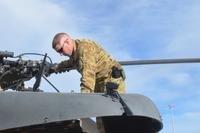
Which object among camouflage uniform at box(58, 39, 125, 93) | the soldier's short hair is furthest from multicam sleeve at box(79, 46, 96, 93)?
the soldier's short hair

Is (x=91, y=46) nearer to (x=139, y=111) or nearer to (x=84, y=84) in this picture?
(x=84, y=84)

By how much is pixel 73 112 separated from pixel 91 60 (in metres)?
1.96

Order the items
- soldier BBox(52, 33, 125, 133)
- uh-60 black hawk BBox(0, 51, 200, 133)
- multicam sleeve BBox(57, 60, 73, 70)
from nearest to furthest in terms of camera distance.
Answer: uh-60 black hawk BBox(0, 51, 200, 133) < soldier BBox(52, 33, 125, 133) < multicam sleeve BBox(57, 60, 73, 70)

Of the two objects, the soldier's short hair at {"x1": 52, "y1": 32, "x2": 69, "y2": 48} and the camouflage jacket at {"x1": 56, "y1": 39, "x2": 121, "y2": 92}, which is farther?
the soldier's short hair at {"x1": 52, "y1": 32, "x2": 69, "y2": 48}

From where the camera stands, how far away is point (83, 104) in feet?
16.6

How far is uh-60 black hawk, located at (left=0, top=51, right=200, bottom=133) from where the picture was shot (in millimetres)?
4871

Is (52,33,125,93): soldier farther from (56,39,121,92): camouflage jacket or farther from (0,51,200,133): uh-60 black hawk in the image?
(0,51,200,133): uh-60 black hawk

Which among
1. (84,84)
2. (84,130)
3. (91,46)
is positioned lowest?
(84,130)

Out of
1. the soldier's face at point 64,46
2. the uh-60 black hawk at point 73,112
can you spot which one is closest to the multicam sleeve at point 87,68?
the soldier's face at point 64,46

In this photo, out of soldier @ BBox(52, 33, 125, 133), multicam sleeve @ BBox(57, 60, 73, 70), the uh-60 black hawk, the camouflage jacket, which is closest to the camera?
the uh-60 black hawk

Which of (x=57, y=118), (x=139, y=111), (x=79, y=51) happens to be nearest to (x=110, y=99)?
(x=139, y=111)

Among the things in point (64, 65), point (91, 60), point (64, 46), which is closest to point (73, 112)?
point (91, 60)

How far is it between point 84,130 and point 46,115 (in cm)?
99

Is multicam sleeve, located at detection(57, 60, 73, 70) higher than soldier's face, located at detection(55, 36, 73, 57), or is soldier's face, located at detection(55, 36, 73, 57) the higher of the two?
soldier's face, located at detection(55, 36, 73, 57)
